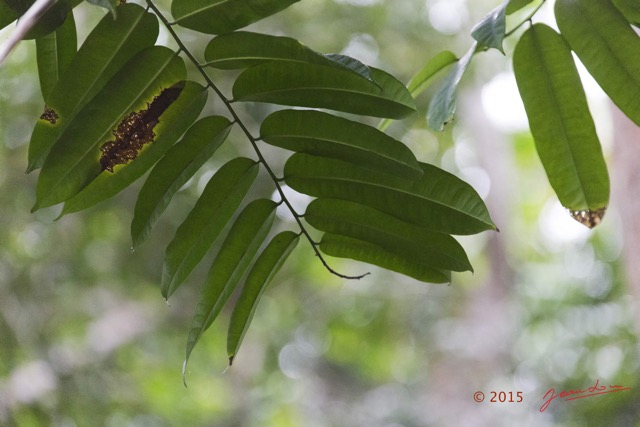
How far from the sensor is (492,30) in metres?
0.72

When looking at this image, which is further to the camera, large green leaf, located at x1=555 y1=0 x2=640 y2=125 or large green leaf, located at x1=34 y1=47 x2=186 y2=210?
large green leaf, located at x1=555 y1=0 x2=640 y2=125

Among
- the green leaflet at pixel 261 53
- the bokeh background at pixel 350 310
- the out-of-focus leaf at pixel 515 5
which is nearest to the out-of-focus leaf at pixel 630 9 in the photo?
the out-of-focus leaf at pixel 515 5

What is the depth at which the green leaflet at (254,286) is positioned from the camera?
766 mm

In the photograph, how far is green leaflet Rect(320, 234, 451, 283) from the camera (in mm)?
784

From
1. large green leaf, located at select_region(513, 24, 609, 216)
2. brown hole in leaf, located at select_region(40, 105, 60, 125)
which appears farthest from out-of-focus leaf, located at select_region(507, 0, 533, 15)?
brown hole in leaf, located at select_region(40, 105, 60, 125)

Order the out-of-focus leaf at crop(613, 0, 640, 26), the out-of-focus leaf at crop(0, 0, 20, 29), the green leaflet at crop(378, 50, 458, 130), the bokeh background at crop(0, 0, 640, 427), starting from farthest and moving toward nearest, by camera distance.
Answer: the bokeh background at crop(0, 0, 640, 427)
the green leaflet at crop(378, 50, 458, 130)
the out-of-focus leaf at crop(613, 0, 640, 26)
the out-of-focus leaf at crop(0, 0, 20, 29)

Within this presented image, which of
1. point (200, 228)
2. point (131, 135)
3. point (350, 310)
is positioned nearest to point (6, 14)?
point (131, 135)

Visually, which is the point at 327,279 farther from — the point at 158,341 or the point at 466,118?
the point at 466,118

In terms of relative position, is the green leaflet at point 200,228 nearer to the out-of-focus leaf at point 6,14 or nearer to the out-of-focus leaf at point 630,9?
the out-of-focus leaf at point 6,14

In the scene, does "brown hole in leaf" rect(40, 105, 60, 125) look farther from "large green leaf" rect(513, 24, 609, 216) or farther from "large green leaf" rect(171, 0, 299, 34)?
"large green leaf" rect(513, 24, 609, 216)

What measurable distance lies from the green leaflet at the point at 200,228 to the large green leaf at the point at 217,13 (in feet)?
0.56

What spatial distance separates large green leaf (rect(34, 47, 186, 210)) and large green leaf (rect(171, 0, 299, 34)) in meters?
0.05

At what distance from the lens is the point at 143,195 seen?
70 centimetres

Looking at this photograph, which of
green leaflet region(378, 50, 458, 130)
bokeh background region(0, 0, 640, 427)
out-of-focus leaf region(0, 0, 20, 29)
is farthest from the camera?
bokeh background region(0, 0, 640, 427)
